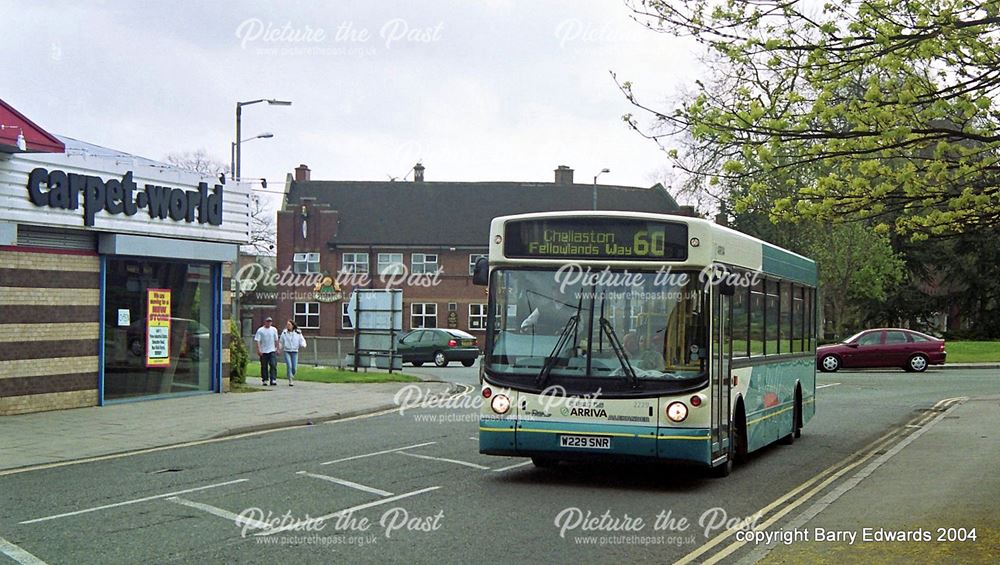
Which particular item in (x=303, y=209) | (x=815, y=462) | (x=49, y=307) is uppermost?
(x=303, y=209)

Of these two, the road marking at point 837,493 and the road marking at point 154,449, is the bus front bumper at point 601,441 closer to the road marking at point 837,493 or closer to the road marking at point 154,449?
the road marking at point 837,493

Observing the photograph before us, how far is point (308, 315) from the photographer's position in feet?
228

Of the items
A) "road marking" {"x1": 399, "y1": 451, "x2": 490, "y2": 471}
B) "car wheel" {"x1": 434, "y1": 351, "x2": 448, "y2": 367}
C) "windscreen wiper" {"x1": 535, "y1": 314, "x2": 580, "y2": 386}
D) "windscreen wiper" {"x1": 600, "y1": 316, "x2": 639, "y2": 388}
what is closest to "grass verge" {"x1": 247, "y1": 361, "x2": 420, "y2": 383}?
"car wheel" {"x1": 434, "y1": 351, "x2": 448, "y2": 367}

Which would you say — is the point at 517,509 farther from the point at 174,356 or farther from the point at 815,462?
the point at 174,356

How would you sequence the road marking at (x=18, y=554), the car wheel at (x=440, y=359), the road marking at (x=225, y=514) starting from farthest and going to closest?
1. the car wheel at (x=440, y=359)
2. the road marking at (x=225, y=514)
3. the road marking at (x=18, y=554)

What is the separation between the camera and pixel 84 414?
19.6m

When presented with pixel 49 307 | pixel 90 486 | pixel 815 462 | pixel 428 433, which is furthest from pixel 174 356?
pixel 815 462

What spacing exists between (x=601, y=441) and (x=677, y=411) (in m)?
0.81

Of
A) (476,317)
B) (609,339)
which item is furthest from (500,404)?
(476,317)

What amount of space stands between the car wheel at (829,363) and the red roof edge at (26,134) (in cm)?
2623

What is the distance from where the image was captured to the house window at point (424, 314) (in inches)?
2707

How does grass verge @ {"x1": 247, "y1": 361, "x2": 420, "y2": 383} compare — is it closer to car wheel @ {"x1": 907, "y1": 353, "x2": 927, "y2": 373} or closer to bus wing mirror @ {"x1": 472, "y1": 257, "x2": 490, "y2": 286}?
car wheel @ {"x1": 907, "y1": 353, "x2": 927, "y2": 373}

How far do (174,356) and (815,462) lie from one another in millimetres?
13792

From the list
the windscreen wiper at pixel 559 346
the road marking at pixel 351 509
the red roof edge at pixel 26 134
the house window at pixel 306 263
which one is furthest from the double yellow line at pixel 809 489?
the house window at pixel 306 263
